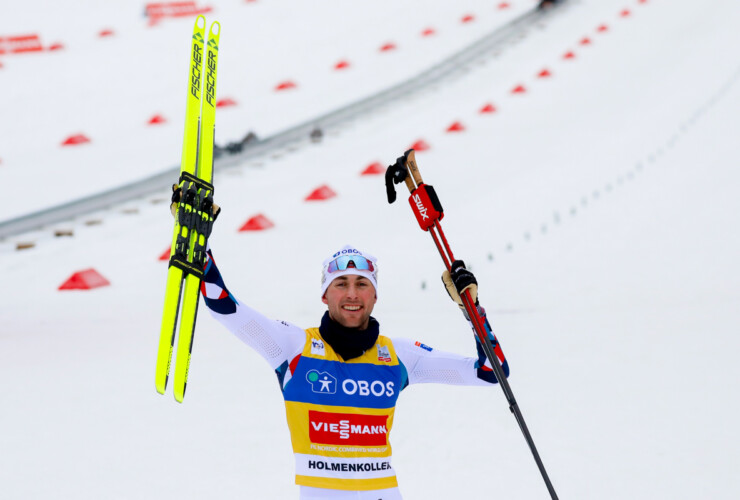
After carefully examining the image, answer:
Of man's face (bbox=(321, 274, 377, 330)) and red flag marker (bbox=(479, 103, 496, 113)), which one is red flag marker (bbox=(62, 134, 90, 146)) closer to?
red flag marker (bbox=(479, 103, 496, 113))

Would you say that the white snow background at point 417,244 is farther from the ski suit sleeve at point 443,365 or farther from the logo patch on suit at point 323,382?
the logo patch on suit at point 323,382

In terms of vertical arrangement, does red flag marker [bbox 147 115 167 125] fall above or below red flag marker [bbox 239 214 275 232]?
above

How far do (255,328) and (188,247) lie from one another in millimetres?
374

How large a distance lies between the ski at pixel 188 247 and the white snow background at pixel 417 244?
1.41 metres

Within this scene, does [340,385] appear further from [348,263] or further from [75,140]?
[75,140]

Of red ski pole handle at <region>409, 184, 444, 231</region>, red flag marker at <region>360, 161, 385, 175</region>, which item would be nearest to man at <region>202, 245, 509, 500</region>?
red ski pole handle at <region>409, 184, 444, 231</region>

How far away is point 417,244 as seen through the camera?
8.51 m

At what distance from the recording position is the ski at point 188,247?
3172 mm

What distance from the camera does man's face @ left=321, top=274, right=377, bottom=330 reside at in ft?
10.1

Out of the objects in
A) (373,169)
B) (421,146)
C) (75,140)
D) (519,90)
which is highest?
(519,90)

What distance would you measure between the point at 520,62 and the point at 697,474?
1140 cm

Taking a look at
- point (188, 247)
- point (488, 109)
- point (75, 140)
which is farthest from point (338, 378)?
point (488, 109)

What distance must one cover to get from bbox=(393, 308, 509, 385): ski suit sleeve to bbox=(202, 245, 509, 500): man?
9cm

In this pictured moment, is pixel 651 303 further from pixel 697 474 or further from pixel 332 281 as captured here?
pixel 332 281
